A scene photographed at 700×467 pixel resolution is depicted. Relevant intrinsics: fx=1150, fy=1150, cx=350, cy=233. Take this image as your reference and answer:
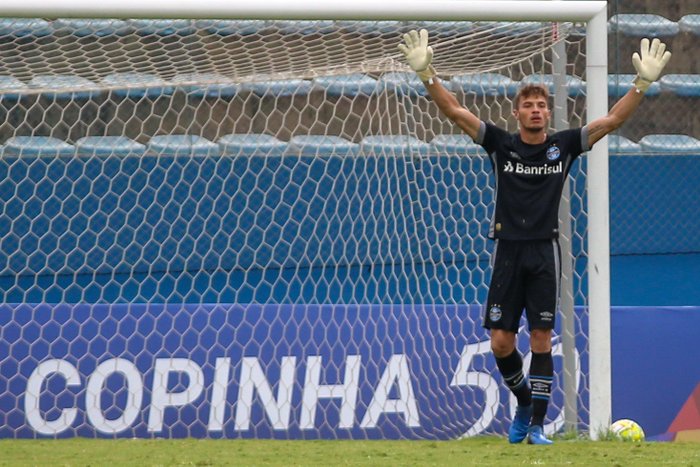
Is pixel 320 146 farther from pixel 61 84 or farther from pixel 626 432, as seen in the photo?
pixel 626 432

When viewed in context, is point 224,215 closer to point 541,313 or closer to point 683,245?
point 541,313

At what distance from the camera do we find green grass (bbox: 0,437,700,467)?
12.2 ft

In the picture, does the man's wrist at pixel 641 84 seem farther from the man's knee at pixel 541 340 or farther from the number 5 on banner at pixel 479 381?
the number 5 on banner at pixel 479 381

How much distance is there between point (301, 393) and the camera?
492cm

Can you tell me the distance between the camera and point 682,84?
7117 millimetres

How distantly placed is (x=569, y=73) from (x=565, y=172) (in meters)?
1.79

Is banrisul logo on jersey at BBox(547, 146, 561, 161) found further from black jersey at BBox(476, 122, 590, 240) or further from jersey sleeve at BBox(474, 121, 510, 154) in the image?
jersey sleeve at BBox(474, 121, 510, 154)

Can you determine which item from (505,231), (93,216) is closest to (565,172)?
(505,231)

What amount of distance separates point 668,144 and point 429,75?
328 centimetres

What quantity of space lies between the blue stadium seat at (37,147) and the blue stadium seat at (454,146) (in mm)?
1788

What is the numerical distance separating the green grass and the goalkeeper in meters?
0.28

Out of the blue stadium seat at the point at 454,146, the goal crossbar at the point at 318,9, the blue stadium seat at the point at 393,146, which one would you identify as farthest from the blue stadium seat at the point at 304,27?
the blue stadium seat at the point at 454,146

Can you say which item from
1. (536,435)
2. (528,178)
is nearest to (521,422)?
(536,435)

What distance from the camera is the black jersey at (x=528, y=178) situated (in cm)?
414
